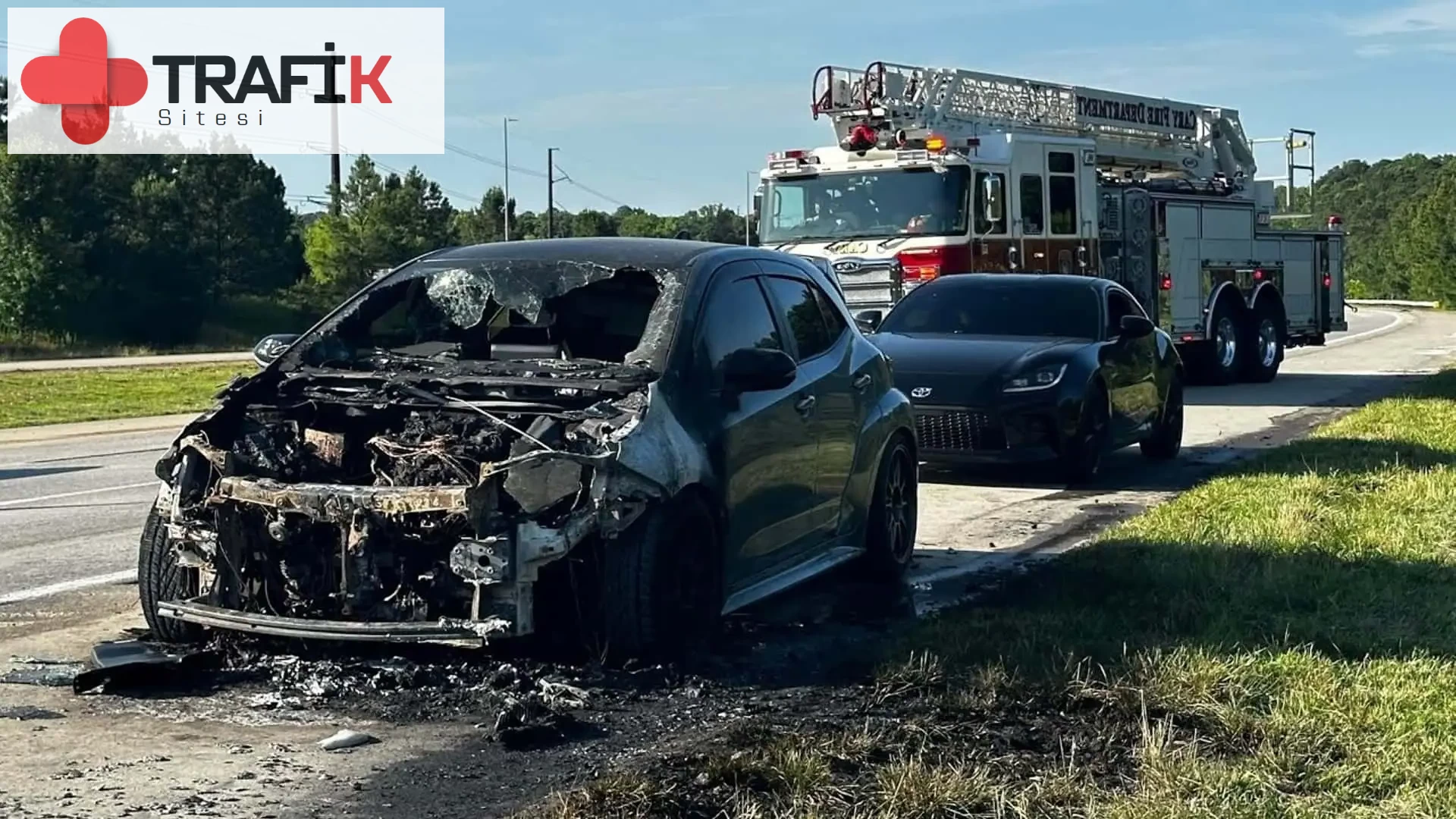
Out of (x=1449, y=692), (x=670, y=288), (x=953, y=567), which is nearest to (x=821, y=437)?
(x=670, y=288)

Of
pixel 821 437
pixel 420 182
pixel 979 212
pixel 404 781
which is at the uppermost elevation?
pixel 420 182

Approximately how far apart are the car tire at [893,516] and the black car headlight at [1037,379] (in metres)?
3.97

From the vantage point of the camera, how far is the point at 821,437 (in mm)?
7828

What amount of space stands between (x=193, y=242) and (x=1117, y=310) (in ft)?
206

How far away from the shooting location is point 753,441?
709 centimetres

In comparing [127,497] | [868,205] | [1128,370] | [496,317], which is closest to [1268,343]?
[868,205]

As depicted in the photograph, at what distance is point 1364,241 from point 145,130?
87715 mm

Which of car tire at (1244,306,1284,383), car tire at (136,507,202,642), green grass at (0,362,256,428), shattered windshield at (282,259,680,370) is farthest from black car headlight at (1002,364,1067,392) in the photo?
car tire at (1244,306,1284,383)

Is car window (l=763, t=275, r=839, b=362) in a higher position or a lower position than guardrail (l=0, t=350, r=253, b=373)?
higher

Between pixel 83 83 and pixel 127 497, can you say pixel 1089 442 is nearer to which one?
pixel 127 497

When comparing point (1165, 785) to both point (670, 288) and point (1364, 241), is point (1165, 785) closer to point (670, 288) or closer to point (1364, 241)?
point (670, 288)

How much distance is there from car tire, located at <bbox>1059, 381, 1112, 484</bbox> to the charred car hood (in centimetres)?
39

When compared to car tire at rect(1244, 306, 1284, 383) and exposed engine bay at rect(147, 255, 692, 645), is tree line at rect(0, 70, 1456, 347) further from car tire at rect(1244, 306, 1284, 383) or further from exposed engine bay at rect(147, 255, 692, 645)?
exposed engine bay at rect(147, 255, 692, 645)

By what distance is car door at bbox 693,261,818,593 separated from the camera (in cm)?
691
